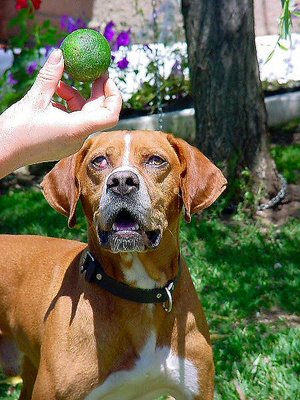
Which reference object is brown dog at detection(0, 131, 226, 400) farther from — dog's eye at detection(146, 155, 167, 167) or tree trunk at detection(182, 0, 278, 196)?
tree trunk at detection(182, 0, 278, 196)

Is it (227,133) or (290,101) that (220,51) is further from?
(290,101)

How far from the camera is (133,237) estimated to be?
3.64 meters

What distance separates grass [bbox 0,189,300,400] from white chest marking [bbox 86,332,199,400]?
0.68m

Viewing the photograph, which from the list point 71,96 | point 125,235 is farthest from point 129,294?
point 71,96

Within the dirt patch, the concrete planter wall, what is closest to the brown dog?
the dirt patch

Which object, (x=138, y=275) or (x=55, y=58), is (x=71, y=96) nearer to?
(x=55, y=58)

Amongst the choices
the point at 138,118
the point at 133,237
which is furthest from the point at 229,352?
the point at 138,118

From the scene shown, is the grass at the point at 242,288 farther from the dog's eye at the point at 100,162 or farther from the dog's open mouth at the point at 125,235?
the dog's eye at the point at 100,162

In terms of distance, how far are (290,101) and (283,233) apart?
102 inches

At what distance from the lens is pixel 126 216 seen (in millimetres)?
3629

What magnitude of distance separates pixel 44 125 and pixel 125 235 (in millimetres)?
853

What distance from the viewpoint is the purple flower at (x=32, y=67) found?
8.50m

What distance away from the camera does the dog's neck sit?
153 inches

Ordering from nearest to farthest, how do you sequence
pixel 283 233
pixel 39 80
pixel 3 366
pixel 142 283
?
pixel 39 80 → pixel 142 283 → pixel 3 366 → pixel 283 233
